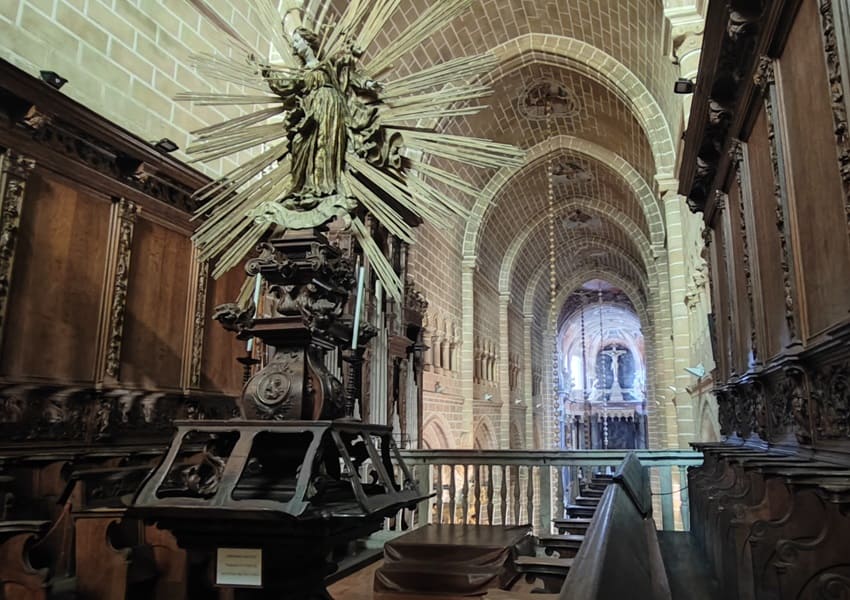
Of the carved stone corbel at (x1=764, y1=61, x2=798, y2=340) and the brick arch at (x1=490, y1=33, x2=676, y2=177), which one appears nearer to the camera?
the carved stone corbel at (x1=764, y1=61, x2=798, y2=340)

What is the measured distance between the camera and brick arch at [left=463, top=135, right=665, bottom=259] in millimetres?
13836

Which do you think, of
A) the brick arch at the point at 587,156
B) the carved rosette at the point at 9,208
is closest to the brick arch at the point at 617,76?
the brick arch at the point at 587,156

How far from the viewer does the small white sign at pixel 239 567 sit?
185 centimetres

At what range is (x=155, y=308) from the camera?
522cm

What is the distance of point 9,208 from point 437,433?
975 cm

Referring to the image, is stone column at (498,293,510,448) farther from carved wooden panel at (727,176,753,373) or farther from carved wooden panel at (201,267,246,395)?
carved wooden panel at (727,176,753,373)

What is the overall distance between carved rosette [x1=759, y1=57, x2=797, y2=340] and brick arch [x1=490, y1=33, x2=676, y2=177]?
7.85m

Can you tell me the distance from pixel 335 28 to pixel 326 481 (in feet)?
5.80

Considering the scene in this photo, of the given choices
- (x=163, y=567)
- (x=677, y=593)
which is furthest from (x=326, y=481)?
(x=163, y=567)

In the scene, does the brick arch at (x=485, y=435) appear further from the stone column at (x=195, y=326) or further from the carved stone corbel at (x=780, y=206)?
the carved stone corbel at (x=780, y=206)

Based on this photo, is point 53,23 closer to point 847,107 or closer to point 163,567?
point 163,567

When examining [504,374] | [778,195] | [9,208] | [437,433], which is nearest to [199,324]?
[9,208]

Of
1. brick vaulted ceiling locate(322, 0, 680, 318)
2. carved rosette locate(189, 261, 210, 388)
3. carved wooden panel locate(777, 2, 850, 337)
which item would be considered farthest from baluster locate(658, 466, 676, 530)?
brick vaulted ceiling locate(322, 0, 680, 318)

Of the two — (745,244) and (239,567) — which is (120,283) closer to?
(239,567)
